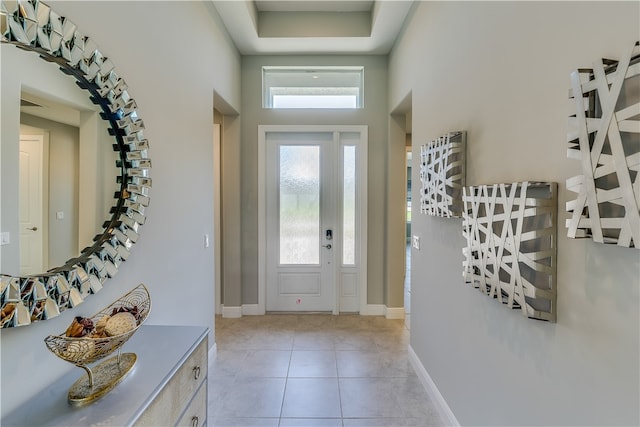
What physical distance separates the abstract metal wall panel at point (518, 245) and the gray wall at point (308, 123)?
232cm

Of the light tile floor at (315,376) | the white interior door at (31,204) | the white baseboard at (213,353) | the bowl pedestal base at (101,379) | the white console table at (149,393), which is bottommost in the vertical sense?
the light tile floor at (315,376)

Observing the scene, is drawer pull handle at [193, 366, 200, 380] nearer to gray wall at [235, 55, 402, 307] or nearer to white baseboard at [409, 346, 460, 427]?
white baseboard at [409, 346, 460, 427]

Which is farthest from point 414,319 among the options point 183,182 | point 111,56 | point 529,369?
point 111,56

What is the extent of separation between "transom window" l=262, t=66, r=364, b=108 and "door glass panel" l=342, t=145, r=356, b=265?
2.03 feet

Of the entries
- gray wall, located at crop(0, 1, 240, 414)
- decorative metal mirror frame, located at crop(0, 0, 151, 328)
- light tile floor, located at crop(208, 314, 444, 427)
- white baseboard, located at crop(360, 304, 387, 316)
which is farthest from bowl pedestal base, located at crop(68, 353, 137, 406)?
white baseboard, located at crop(360, 304, 387, 316)

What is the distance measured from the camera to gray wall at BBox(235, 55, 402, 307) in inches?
149

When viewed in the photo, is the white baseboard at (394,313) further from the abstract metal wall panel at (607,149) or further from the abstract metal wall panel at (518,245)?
the abstract metal wall panel at (607,149)

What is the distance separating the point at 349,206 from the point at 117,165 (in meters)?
2.79

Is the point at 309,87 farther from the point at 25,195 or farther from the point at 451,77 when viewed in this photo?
the point at 25,195

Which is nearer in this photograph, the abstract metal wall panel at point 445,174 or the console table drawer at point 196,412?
the console table drawer at point 196,412

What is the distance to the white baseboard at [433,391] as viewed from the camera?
1.97 metres

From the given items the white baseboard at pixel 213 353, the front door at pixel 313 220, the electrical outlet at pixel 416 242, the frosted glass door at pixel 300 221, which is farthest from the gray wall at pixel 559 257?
the white baseboard at pixel 213 353

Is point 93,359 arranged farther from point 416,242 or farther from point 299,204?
point 299,204

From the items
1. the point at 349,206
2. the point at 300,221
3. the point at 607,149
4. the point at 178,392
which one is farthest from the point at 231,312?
the point at 607,149
